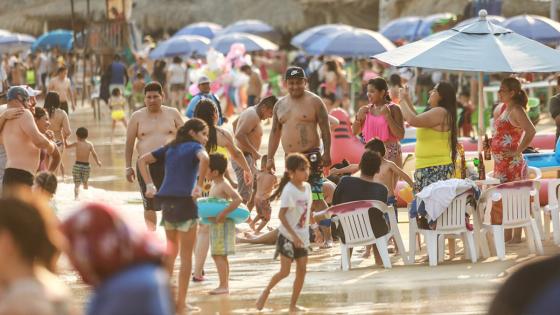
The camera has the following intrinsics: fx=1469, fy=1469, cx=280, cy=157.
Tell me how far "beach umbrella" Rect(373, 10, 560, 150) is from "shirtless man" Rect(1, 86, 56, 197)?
3.19m

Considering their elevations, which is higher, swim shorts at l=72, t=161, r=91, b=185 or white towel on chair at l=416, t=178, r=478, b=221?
white towel on chair at l=416, t=178, r=478, b=221

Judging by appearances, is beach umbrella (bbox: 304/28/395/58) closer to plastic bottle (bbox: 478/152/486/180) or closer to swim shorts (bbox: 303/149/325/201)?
plastic bottle (bbox: 478/152/486/180)

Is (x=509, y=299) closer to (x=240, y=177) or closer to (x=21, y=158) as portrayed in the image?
(x=21, y=158)

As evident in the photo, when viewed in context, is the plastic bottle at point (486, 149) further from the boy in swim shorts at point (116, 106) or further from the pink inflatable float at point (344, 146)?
the boy in swim shorts at point (116, 106)

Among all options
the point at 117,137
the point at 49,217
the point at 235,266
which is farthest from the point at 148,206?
the point at 117,137

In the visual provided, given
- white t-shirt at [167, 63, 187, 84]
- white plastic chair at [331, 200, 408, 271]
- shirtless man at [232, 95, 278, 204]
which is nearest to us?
white plastic chair at [331, 200, 408, 271]

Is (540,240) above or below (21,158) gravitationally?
below

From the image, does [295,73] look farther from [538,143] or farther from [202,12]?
[202,12]

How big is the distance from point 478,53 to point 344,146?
7.94 ft

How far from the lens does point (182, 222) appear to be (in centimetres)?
945

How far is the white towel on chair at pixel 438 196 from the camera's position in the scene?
37.8 feet

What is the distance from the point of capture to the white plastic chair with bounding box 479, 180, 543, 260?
38.9 feet

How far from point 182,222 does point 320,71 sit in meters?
25.7

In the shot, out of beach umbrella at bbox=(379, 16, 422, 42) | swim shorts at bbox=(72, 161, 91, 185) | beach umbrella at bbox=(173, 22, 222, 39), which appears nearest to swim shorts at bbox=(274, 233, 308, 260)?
swim shorts at bbox=(72, 161, 91, 185)
